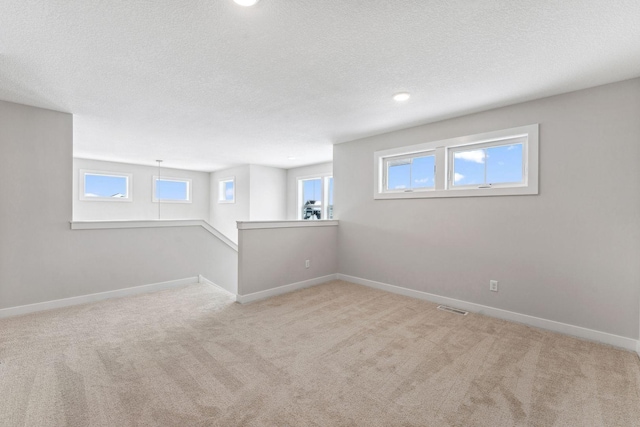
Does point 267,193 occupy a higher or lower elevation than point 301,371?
higher

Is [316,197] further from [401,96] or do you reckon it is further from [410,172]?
[401,96]

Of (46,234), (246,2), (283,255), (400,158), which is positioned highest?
(246,2)

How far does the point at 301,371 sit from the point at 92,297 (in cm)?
315

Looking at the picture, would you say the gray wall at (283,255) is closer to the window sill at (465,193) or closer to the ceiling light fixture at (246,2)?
the window sill at (465,193)

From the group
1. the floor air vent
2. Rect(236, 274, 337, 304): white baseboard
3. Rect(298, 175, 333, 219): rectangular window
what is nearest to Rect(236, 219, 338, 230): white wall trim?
Rect(236, 274, 337, 304): white baseboard

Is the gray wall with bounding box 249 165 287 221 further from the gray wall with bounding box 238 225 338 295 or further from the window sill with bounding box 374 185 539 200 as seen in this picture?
the window sill with bounding box 374 185 539 200

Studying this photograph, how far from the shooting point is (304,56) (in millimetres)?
2180

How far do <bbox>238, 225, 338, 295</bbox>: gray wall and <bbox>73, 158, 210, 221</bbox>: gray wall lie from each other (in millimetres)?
4943

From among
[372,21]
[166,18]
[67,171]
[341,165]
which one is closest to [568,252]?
[372,21]

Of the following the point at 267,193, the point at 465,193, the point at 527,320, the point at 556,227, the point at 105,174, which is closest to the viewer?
the point at 556,227

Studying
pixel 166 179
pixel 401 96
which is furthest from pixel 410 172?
pixel 166 179

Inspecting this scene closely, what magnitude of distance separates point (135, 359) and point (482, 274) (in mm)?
3537

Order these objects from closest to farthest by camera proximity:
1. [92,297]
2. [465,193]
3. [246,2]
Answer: [246,2] → [465,193] → [92,297]

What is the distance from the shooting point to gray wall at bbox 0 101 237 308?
312cm
